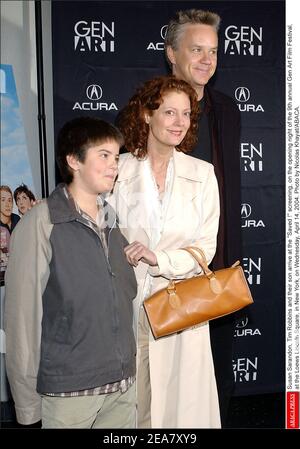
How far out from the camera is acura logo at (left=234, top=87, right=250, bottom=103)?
1.72m

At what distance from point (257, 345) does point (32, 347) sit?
689 mm

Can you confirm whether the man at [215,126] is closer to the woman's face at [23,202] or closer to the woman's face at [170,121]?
the woman's face at [170,121]

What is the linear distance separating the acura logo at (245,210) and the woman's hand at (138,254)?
12.7 inches

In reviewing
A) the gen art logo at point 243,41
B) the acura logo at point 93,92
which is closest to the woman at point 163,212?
the acura logo at point 93,92

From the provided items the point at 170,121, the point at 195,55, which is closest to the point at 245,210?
the point at 170,121

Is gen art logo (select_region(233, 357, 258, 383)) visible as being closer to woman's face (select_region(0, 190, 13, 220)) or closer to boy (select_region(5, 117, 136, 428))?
boy (select_region(5, 117, 136, 428))

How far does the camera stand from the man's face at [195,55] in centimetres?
165

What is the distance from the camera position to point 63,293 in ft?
4.68

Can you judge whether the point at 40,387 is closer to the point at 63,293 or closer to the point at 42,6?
the point at 63,293

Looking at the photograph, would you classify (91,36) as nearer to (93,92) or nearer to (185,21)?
(93,92)

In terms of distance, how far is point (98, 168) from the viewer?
1457mm

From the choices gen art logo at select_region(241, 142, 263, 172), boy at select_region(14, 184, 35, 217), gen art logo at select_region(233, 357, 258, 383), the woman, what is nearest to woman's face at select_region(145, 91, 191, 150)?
the woman

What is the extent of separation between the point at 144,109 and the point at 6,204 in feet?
1.49
